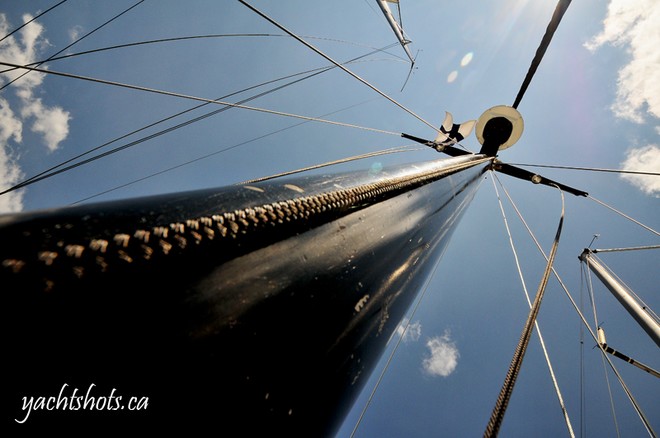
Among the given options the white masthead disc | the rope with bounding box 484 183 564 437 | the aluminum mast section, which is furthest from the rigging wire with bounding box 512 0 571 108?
the aluminum mast section

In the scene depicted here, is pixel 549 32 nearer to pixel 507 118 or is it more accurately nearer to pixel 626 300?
pixel 507 118

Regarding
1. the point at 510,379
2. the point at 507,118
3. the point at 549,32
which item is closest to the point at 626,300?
the point at 507,118

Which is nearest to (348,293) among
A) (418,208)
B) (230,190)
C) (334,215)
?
(334,215)

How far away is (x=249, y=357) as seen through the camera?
756 millimetres

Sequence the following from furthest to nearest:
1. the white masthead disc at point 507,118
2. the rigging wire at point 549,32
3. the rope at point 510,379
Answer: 1. the white masthead disc at point 507,118
2. the rigging wire at point 549,32
3. the rope at point 510,379

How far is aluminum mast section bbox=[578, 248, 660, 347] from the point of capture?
517cm

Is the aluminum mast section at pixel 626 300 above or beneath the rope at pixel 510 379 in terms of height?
above

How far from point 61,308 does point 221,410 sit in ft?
1.32

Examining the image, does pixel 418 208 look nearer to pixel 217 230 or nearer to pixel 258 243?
pixel 258 243

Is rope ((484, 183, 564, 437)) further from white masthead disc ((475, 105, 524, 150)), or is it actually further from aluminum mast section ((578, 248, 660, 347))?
aluminum mast section ((578, 248, 660, 347))

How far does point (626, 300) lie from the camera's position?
602 centimetres

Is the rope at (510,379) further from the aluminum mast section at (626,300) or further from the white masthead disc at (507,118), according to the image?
the aluminum mast section at (626,300)

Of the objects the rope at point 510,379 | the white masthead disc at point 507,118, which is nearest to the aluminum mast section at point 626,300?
the white masthead disc at point 507,118

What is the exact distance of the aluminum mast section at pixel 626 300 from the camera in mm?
5170
